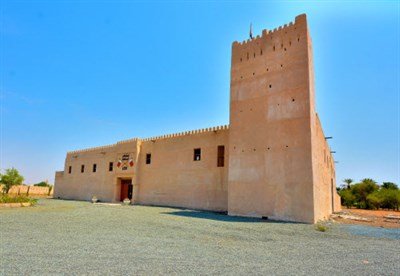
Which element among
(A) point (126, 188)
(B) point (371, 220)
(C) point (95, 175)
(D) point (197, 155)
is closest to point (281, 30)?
(D) point (197, 155)

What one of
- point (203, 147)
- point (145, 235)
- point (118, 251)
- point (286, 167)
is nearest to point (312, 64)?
point (286, 167)

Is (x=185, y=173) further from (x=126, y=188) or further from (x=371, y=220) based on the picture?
(x=371, y=220)

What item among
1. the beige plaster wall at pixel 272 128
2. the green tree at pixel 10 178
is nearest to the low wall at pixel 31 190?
the green tree at pixel 10 178

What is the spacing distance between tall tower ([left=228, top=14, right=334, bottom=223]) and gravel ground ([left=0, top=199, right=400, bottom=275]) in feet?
12.0

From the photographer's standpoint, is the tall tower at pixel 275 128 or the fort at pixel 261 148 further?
the fort at pixel 261 148

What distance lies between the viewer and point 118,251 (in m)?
4.92

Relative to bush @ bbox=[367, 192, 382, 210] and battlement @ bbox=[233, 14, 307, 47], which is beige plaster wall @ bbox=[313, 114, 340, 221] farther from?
bush @ bbox=[367, 192, 382, 210]

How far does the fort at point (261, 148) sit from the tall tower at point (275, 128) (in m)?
0.04

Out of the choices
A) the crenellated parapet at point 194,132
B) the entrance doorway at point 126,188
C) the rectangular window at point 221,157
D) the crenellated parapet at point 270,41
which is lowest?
the entrance doorway at point 126,188

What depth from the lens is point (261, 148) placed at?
487 inches

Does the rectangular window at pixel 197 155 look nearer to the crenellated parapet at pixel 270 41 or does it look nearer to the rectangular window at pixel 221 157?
the rectangular window at pixel 221 157

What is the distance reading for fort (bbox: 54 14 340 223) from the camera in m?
11.2

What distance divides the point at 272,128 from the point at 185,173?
278 inches

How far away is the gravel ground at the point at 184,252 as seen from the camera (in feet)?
13.2
